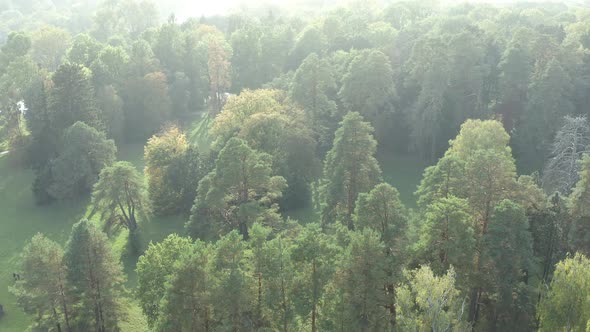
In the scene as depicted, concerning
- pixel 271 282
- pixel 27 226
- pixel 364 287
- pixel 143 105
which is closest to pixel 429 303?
pixel 364 287

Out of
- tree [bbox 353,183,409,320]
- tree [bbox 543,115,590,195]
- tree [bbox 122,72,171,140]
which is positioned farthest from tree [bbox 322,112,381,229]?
tree [bbox 122,72,171,140]

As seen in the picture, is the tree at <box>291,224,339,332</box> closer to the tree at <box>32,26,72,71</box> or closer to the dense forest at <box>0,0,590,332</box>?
the dense forest at <box>0,0,590,332</box>

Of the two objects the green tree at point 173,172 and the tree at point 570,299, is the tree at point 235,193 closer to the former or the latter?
the green tree at point 173,172

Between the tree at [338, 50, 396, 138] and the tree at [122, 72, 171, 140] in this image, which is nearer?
the tree at [338, 50, 396, 138]

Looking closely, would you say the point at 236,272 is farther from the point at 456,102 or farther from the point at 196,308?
the point at 456,102

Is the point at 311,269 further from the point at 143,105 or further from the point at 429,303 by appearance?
the point at 143,105

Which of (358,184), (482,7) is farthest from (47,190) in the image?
(482,7)

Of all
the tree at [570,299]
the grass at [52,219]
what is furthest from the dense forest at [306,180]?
the grass at [52,219]
